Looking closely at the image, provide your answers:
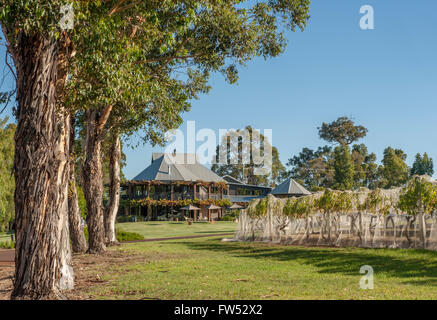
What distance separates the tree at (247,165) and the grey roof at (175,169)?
537 inches

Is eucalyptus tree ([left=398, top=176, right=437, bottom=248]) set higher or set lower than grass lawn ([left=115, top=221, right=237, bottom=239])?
higher

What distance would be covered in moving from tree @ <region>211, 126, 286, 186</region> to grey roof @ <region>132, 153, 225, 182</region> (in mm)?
13632

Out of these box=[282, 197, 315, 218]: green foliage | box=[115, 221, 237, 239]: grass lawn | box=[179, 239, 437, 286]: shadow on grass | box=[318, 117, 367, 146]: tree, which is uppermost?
box=[318, 117, 367, 146]: tree

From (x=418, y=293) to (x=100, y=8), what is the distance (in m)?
9.50

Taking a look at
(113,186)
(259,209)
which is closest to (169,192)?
(259,209)

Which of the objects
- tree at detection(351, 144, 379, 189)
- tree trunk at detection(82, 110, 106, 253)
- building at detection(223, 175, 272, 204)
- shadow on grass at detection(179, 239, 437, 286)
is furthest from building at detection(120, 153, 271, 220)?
shadow on grass at detection(179, 239, 437, 286)

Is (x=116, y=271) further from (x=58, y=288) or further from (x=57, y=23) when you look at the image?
(x=57, y=23)

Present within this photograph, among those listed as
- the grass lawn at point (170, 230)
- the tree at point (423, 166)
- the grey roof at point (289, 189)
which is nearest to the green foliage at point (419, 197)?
the grass lawn at point (170, 230)

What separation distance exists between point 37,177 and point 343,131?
239 feet

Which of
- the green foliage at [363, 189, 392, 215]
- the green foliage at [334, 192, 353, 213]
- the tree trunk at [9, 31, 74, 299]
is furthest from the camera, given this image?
the green foliage at [334, 192, 353, 213]

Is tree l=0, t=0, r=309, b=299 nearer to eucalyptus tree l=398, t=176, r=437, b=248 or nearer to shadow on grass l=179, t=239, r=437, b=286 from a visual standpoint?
shadow on grass l=179, t=239, r=437, b=286

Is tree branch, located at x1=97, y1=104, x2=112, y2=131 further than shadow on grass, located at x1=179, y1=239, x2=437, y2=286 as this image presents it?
Yes

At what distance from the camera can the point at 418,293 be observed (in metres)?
7.64

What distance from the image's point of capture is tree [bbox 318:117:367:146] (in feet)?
244
